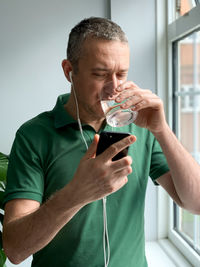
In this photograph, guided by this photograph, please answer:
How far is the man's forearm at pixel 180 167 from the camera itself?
112cm

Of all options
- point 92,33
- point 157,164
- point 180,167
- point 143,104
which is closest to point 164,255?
point 157,164

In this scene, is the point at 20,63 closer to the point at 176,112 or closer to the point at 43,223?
the point at 176,112

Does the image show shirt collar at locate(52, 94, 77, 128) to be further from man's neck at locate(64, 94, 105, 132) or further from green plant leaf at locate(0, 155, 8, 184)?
green plant leaf at locate(0, 155, 8, 184)

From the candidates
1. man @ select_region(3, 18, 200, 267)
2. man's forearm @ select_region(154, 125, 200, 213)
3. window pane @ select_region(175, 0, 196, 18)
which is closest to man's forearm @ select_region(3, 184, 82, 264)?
man @ select_region(3, 18, 200, 267)

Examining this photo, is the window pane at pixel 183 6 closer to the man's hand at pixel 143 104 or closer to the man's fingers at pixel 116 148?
the man's hand at pixel 143 104

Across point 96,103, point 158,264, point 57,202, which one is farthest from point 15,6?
point 158,264

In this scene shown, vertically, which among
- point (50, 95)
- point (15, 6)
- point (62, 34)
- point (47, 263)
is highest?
point (15, 6)

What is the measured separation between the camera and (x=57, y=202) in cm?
87

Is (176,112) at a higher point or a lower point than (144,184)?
higher

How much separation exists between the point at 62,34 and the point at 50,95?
0.42 meters

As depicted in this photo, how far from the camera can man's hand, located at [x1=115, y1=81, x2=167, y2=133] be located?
0.93 metres

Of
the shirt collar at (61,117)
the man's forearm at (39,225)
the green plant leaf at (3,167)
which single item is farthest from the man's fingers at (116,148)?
the green plant leaf at (3,167)

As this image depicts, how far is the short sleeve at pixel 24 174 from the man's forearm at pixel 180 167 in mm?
455

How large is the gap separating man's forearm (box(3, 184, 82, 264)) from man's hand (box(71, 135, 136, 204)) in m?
0.04
